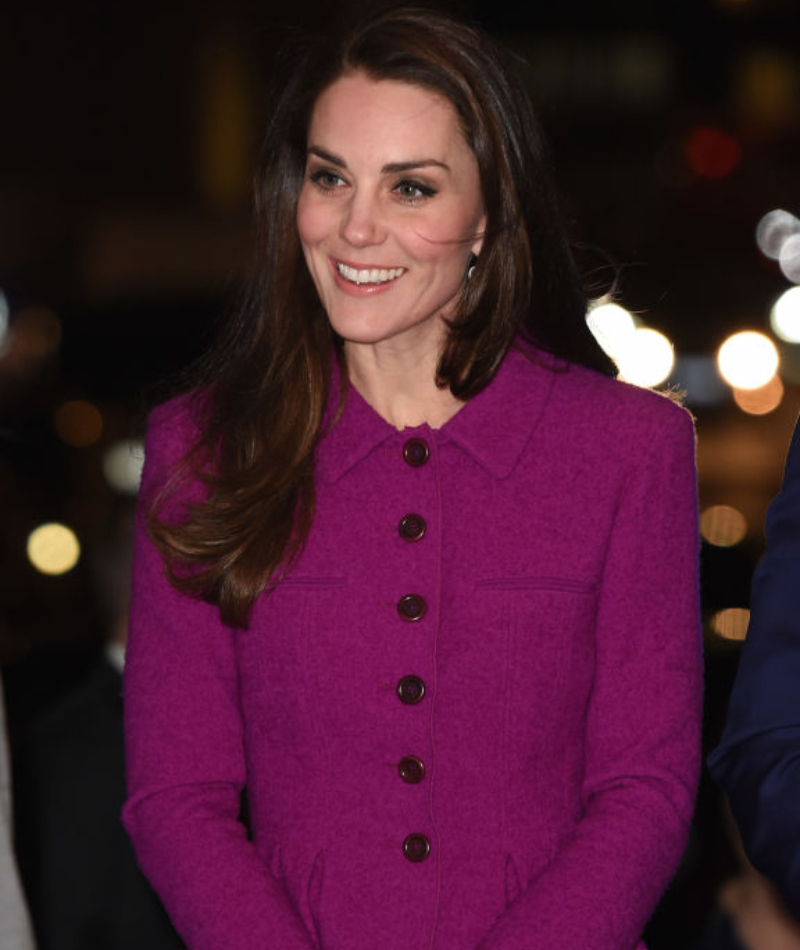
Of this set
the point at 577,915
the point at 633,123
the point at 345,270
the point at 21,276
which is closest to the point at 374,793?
the point at 577,915

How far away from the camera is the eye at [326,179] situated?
341 cm

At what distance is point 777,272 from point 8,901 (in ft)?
114

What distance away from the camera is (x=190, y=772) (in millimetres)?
3316

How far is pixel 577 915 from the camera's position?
3.12 metres

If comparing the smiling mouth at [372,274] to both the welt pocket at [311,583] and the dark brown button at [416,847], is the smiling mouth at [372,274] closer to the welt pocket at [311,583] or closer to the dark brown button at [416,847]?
the welt pocket at [311,583]

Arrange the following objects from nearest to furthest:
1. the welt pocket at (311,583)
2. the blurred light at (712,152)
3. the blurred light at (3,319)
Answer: the welt pocket at (311,583)
the blurred light at (3,319)
the blurred light at (712,152)

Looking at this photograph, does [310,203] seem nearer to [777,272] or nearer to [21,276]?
[21,276]

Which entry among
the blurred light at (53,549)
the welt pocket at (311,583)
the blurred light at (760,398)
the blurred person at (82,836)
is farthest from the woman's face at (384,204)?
the blurred light at (760,398)

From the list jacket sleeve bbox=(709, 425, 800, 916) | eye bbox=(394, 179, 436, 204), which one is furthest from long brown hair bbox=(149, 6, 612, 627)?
jacket sleeve bbox=(709, 425, 800, 916)

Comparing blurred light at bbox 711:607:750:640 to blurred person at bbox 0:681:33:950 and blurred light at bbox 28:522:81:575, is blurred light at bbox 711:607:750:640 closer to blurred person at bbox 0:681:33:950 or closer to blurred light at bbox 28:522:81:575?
blurred light at bbox 28:522:81:575

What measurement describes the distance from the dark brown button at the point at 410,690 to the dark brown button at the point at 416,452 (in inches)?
16.0

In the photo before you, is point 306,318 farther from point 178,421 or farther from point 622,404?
point 622,404

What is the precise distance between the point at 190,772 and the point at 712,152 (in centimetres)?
3906

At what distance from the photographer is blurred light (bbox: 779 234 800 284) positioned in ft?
114
